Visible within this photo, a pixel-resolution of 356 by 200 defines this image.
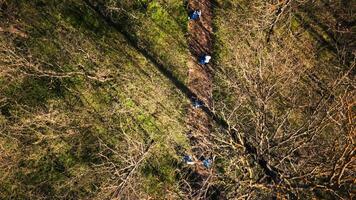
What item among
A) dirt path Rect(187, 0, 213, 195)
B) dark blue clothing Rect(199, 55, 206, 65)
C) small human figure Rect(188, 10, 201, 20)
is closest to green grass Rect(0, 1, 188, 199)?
dirt path Rect(187, 0, 213, 195)

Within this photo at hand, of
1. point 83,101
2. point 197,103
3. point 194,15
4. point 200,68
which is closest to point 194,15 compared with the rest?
point 194,15

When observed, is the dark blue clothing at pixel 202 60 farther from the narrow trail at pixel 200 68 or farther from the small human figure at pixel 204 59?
the narrow trail at pixel 200 68

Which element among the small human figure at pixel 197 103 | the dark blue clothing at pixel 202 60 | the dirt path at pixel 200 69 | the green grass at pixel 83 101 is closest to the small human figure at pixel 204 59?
the dark blue clothing at pixel 202 60

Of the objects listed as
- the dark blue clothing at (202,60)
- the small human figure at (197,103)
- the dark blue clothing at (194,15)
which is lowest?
the small human figure at (197,103)

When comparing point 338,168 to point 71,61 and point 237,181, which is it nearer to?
point 237,181

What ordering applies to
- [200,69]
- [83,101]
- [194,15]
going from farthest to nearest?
[194,15]
[200,69]
[83,101]

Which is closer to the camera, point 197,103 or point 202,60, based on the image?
Answer: point 197,103

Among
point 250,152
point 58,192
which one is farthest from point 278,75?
point 58,192

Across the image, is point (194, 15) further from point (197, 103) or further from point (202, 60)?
point (197, 103)

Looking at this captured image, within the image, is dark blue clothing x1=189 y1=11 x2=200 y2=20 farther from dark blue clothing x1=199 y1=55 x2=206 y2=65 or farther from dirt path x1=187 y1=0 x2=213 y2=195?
dark blue clothing x1=199 y1=55 x2=206 y2=65

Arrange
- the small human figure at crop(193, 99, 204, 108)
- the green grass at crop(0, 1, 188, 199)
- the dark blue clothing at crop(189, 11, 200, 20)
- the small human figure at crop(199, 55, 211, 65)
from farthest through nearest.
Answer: the dark blue clothing at crop(189, 11, 200, 20) < the small human figure at crop(199, 55, 211, 65) < the small human figure at crop(193, 99, 204, 108) < the green grass at crop(0, 1, 188, 199)

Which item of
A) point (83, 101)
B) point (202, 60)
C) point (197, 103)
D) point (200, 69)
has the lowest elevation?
point (83, 101)
